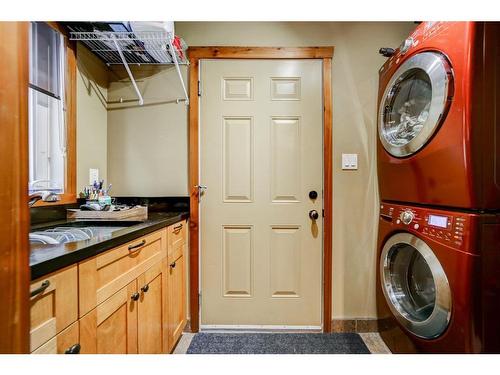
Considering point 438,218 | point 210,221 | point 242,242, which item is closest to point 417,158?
point 438,218

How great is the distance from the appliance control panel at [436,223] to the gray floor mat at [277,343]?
917 millimetres

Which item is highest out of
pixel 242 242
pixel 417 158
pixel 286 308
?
pixel 417 158

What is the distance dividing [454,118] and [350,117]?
0.86 metres

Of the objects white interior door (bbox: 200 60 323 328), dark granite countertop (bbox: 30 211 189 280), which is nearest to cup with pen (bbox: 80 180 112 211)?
dark granite countertop (bbox: 30 211 189 280)

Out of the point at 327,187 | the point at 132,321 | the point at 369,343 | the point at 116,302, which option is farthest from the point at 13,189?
the point at 369,343

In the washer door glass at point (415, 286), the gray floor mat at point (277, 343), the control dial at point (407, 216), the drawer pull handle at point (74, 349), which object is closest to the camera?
the drawer pull handle at point (74, 349)

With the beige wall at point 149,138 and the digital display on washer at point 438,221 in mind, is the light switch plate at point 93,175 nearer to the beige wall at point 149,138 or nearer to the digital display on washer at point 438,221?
the beige wall at point 149,138

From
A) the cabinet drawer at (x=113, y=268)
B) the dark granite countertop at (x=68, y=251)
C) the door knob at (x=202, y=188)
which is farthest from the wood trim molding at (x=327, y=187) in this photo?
the dark granite countertop at (x=68, y=251)

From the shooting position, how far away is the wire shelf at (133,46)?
1.54 meters

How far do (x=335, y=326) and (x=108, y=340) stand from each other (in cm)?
155

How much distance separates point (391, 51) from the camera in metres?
1.64
